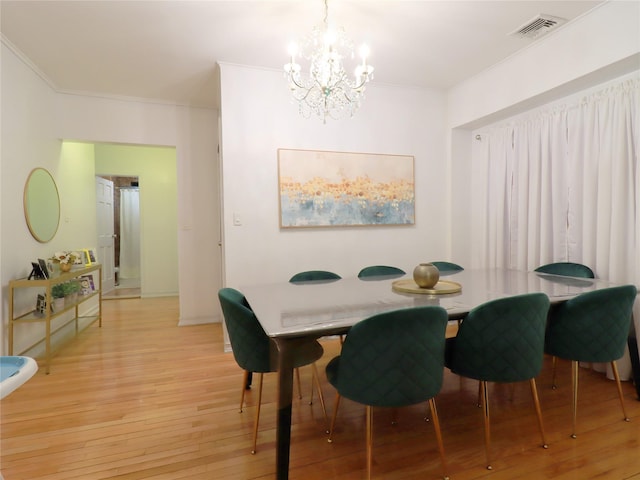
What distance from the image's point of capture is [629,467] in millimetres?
1614

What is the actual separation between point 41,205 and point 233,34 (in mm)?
2524

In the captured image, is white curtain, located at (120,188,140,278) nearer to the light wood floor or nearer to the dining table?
the light wood floor

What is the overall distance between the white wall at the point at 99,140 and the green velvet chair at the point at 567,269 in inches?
141

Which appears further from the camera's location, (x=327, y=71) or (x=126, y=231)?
(x=126, y=231)

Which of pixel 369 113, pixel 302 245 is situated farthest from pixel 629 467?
pixel 369 113

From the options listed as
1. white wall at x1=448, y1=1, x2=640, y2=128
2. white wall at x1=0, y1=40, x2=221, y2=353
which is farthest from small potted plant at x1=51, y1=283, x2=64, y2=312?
white wall at x1=448, y1=1, x2=640, y2=128

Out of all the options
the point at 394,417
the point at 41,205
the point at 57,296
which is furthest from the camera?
the point at 41,205

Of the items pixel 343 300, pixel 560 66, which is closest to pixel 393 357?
pixel 343 300

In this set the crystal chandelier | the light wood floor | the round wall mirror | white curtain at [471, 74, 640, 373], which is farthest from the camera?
the round wall mirror

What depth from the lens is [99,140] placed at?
3865 millimetres

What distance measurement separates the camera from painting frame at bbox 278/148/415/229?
11.2ft

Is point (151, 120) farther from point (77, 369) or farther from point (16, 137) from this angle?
point (77, 369)

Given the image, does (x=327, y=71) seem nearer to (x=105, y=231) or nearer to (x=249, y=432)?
(x=249, y=432)

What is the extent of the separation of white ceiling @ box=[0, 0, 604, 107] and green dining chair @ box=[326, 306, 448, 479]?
7.19ft
